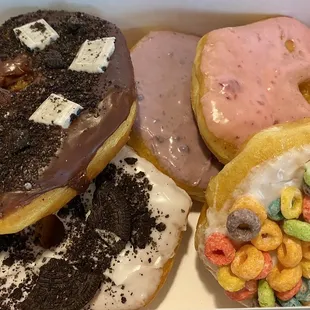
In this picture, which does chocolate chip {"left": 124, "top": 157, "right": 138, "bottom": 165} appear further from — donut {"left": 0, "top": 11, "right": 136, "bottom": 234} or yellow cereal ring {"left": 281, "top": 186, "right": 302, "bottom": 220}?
yellow cereal ring {"left": 281, "top": 186, "right": 302, "bottom": 220}

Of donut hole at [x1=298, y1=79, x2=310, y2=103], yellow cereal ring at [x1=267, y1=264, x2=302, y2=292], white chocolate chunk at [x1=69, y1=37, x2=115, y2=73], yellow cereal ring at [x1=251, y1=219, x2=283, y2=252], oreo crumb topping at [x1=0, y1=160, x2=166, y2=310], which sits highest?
white chocolate chunk at [x1=69, y1=37, x2=115, y2=73]

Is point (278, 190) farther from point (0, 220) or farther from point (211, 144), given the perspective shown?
point (0, 220)

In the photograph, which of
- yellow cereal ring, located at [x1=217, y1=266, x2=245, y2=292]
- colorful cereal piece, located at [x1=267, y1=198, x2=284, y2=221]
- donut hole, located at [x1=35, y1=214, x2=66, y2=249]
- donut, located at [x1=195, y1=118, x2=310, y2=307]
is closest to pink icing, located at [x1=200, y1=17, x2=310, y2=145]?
donut, located at [x1=195, y1=118, x2=310, y2=307]

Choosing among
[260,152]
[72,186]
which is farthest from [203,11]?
[72,186]

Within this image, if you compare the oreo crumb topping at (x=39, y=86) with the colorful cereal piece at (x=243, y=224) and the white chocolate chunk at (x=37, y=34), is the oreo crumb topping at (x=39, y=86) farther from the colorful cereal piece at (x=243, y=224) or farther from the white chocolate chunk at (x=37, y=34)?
the colorful cereal piece at (x=243, y=224)

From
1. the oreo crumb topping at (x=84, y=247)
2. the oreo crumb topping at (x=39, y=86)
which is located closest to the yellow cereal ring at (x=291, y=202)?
the oreo crumb topping at (x=84, y=247)

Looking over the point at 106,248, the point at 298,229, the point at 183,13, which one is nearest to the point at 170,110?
the point at 183,13
